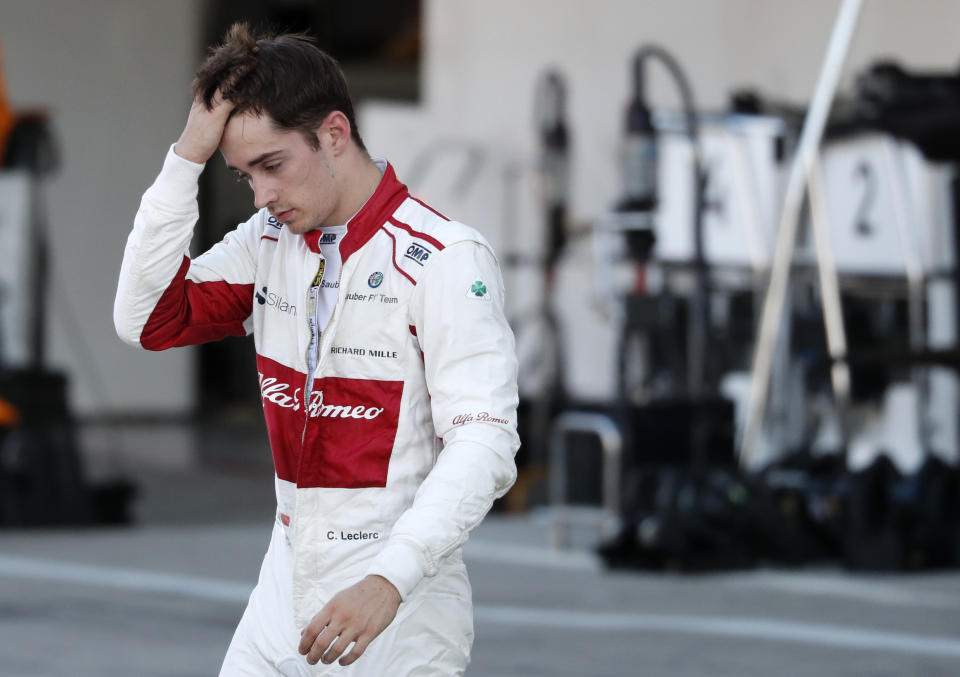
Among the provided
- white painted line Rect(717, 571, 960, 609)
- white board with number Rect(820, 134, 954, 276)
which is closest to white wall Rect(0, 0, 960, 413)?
white board with number Rect(820, 134, 954, 276)

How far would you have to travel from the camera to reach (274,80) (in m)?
2.23

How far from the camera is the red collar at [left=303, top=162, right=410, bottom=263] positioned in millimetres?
2342

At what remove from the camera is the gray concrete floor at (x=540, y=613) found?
4.96 metres

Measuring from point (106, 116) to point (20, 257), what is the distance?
235 inches

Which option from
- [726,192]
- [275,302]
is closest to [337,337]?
[275,302]

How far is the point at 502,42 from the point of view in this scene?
33.3 feet

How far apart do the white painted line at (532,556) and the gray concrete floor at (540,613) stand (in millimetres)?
12

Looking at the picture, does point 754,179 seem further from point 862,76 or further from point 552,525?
point 552,525

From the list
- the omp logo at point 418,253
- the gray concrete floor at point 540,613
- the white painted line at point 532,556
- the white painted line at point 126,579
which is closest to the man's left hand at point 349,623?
the omp logo at point 418,253

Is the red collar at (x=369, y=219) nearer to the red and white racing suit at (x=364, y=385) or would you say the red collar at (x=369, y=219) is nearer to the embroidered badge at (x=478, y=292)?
the red and white racing suit at (x=364, y=385)

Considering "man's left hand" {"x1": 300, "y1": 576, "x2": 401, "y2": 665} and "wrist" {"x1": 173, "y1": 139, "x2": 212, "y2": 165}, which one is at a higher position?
Result: "wrist" {"x1": 173, "y1": 139, "x2": 212, "y2": 165}

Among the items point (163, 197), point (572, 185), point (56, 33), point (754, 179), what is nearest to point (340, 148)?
point (163, 197)

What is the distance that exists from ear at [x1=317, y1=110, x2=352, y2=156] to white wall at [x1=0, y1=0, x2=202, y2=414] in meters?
12.0

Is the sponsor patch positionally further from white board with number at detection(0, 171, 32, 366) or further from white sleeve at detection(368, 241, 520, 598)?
white board with number at detection(0, 171, 32, 366)
